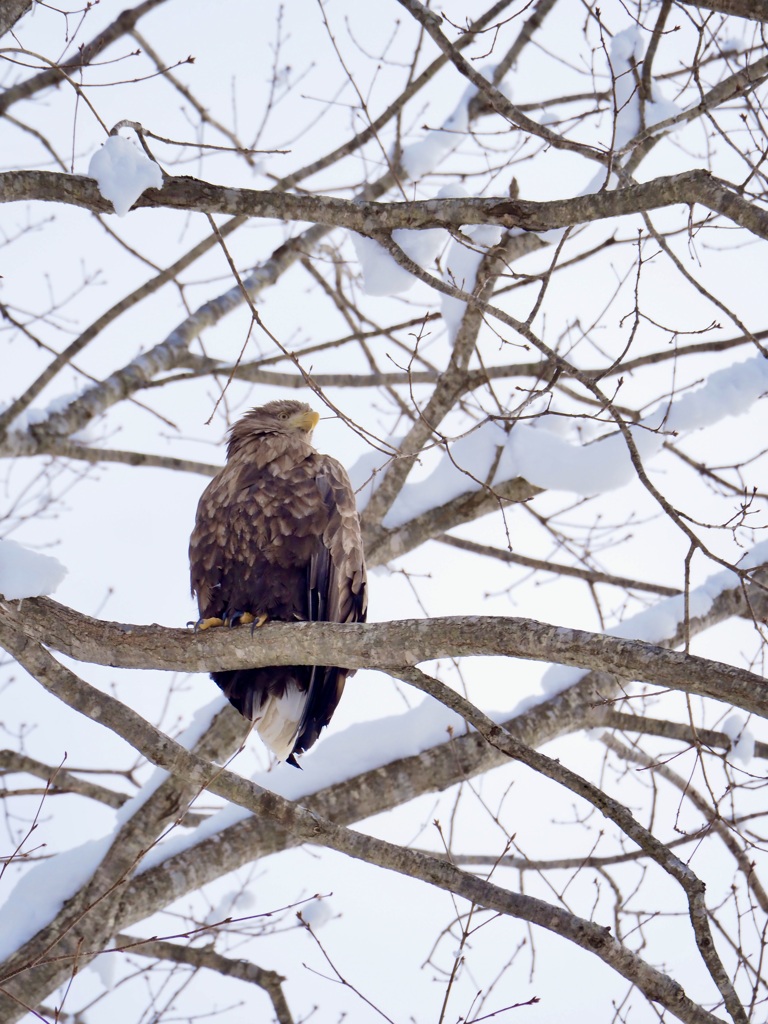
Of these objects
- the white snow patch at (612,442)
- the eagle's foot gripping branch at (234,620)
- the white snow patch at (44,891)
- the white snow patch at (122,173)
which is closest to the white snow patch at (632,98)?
the white snow patch at (612,442)

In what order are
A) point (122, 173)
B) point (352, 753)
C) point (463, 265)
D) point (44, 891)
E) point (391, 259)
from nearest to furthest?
point (122, 173) → point (391, 259) → point (44, 891) → point (352, 753) → point (463, 265)

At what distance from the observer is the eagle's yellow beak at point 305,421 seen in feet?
13.7

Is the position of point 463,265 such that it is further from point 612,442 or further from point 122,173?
point 122,173

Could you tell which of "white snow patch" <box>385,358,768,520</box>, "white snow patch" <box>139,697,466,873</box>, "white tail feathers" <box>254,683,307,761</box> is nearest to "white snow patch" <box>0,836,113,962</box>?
"white snow patch" <box>139,697,466,873</box>

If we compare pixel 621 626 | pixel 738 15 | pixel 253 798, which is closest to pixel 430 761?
pixel 621 626

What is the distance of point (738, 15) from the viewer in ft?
9.47

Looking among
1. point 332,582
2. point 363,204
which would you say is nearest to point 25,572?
point 332,582

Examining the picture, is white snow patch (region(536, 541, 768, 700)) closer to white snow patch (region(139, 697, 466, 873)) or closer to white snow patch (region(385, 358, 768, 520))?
white snow patch (region(139, 697, 466, 873))

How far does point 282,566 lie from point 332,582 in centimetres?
18

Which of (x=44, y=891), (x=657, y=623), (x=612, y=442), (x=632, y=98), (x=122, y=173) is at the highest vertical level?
(x=632, y=98)

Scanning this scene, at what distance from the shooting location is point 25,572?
256cm

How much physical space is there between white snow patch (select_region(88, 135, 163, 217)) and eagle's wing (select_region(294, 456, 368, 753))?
1280mm

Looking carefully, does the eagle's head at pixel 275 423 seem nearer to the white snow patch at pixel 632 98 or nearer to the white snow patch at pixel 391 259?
the white snow patch at pixel 391 259

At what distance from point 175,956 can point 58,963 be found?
1.05 m
